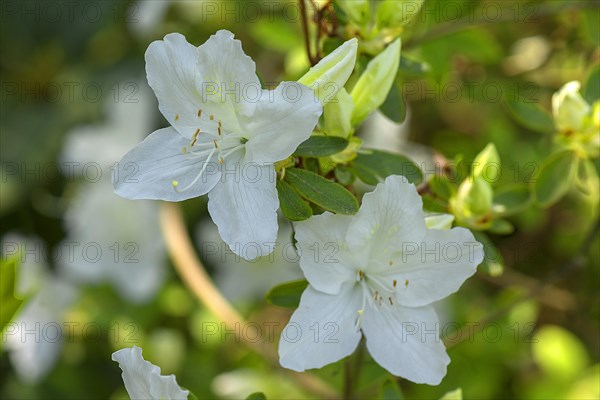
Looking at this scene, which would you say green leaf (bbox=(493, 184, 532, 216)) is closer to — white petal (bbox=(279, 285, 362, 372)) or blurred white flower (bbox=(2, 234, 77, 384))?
white petal (bbox=(279, 285, 362, 372))

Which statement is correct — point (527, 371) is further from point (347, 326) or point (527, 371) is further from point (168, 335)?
point (347, 326)

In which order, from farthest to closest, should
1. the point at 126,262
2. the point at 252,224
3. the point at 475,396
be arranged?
the point at 126,262 < the point at 475,396 < the point at 252,224

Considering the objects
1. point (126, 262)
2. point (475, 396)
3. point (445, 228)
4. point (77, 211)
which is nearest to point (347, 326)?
point (445, 228)

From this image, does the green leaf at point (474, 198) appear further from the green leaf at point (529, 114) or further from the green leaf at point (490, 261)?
the green leaf at point (529, 114)

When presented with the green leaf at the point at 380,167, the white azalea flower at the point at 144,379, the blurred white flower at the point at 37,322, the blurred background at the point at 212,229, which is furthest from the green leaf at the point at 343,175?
the blurred white flower at the point at 37,322

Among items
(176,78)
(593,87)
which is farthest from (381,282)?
(593,87)

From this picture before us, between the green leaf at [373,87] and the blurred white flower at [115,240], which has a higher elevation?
the green leaf at [373,87]
